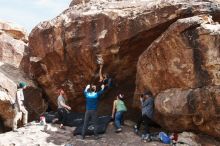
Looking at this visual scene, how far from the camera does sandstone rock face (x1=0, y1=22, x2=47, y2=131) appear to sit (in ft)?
69.0

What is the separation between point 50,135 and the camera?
17.0 meters

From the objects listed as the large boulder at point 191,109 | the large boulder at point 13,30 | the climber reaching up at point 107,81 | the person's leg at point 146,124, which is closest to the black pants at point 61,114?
the climber reaching up at point 107,81

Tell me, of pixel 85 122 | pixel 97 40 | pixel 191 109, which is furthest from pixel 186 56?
pixel 97 40

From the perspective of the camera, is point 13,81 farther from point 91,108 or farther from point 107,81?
point 91,108

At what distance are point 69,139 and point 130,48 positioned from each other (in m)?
5.41

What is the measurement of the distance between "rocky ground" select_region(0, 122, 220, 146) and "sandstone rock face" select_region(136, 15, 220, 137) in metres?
0.53

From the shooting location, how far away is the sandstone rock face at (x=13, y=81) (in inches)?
828

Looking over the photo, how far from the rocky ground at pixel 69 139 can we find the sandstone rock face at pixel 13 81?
3792mm

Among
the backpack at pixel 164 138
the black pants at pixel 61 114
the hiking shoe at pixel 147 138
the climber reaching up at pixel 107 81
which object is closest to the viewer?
the backpack at pixel 164 138

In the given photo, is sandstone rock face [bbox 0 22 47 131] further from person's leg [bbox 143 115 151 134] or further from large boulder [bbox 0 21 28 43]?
person's leg [bbox 143 115 151 134]

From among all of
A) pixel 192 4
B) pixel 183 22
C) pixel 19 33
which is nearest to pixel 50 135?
pixel 183 22

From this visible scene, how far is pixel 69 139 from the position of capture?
16656 millimetres

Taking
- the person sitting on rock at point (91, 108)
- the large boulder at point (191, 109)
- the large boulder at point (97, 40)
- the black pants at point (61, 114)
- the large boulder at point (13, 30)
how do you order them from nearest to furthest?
1. the large boulder at point (191, 109)
2. the person sitting on rock at point (91, 108)
3. the large boulder at point (97, 40)
4. the black pants at point (61, 114)
5. the large boulder at point (13, 30)

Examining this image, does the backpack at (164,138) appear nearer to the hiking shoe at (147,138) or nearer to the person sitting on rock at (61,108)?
the hiking shoe at (147,138)
